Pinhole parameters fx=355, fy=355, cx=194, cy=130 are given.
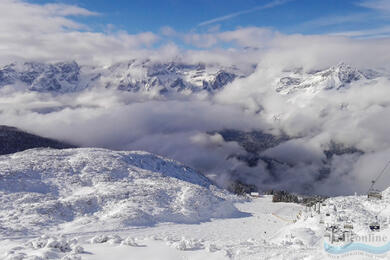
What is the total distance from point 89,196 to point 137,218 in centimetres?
1284

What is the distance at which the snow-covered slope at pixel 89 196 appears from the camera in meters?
63.3

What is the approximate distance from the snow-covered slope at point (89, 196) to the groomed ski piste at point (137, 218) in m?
0.18

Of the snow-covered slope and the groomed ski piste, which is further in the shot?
the snow-covered slope

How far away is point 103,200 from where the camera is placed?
72.7 metres

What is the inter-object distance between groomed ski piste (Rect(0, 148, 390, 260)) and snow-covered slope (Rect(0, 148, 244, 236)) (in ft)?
0.59

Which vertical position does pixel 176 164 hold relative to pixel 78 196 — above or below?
above

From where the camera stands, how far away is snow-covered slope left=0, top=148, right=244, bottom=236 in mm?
63312

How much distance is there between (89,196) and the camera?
72.6 metres

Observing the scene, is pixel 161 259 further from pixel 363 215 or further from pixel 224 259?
pixel 363 215

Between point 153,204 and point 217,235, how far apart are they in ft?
59.8

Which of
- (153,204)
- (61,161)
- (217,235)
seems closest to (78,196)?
(153,204)

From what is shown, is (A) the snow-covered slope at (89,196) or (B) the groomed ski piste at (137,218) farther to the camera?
(A) the snow-covered slope at (89,196)

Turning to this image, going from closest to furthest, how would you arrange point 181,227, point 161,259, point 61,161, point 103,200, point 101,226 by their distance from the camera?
point 161,259, point 101,226, point 181,227, point 103,200, point 61,161

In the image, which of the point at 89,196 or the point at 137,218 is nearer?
the point at 137,218
